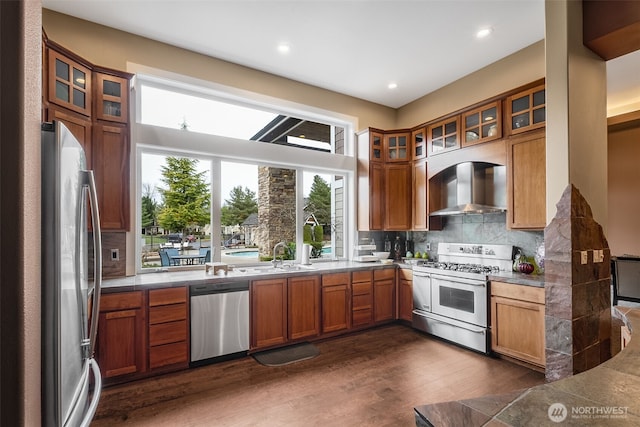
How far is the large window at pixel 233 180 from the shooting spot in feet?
11.8

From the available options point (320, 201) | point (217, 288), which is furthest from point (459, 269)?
point (217, 288)

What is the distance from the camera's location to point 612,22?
259 centimetres

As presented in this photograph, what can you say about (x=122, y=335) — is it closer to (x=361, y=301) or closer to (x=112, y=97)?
(x=112, y=97)

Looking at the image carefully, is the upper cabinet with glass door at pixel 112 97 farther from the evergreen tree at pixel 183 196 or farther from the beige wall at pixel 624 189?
the beige wall at pixel 624 189

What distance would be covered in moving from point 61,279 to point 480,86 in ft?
15.5

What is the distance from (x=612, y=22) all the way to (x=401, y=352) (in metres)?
3.60

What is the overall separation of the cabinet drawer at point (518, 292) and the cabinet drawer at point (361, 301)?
1.52m

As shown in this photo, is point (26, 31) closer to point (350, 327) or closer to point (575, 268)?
point (575, 268)

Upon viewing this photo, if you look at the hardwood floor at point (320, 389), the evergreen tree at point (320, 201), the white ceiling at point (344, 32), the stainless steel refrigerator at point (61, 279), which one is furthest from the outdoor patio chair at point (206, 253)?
the stainless steel refrigerator at point (61, 279)

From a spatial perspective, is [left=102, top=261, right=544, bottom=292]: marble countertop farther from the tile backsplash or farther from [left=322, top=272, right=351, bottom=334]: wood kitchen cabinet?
the tile backsplash

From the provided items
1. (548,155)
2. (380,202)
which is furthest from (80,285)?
(380,202)

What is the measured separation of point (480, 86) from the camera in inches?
164

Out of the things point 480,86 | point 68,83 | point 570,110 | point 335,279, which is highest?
point 480,86

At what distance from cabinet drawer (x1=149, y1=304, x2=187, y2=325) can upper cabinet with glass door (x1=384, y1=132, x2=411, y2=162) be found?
11.5ft
